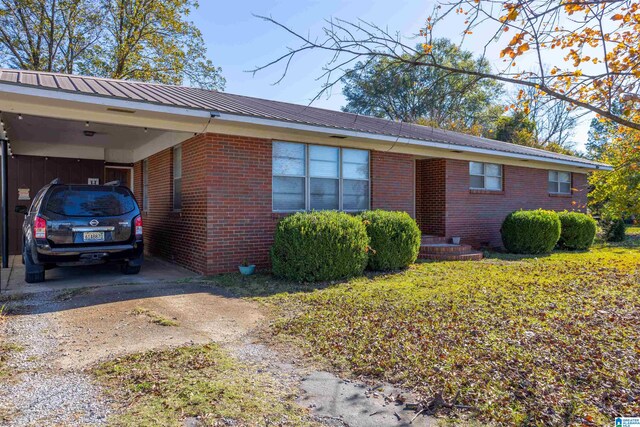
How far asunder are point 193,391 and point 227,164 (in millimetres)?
5606

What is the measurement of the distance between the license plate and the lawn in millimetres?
2139

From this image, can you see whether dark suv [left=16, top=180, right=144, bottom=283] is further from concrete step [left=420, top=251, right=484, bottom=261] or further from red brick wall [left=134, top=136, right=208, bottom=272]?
concrete step [left=420, top=251, right=484, bottom=261]

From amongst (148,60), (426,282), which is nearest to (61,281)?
(426,282)

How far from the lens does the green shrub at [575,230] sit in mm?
13391

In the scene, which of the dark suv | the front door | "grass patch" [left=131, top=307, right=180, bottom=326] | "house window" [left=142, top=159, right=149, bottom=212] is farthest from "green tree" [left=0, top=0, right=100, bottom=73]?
"grass patch" [left=131, top=307, right=180, bottom=326]

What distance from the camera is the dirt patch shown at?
13.5ft

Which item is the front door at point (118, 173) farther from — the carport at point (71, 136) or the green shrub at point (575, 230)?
the green shrub at point (575, 230)

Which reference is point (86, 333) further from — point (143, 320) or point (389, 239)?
point (389, 239)

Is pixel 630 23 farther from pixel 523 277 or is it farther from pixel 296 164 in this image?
pixel 296 164

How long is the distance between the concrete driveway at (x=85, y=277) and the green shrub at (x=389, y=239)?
368 cm

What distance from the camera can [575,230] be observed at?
13359 mm

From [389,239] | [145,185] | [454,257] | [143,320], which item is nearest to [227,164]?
[389,239]

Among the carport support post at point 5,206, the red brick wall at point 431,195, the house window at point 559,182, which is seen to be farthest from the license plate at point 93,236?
the house window at point 559,182

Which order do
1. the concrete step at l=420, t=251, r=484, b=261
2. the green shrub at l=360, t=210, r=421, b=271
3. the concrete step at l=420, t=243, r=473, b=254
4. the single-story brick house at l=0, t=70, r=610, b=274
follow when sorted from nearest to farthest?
the single-story brick house at l=0, t=70, r=610, b=274 → the green shrub at l=360, t=210, r=421, b=271 → the concrete step at l=420, t=251, r=484, b=261 → the concrete step at l=420, t=243, r=473, b=254
